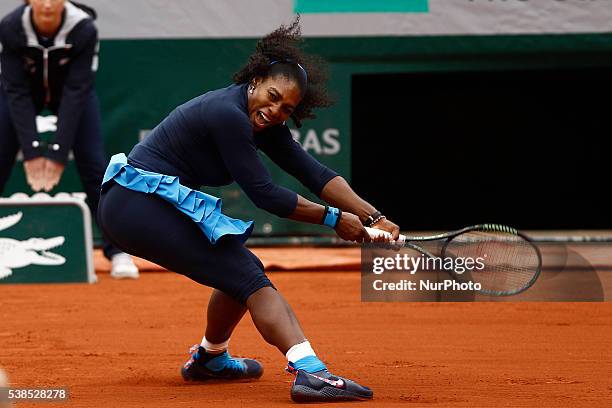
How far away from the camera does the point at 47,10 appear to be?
26.1 ft

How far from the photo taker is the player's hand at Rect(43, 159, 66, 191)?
27.3 feet

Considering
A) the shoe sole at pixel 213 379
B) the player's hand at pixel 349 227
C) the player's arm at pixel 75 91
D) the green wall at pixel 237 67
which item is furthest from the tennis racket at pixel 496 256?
the player's arm at pixel 75 91

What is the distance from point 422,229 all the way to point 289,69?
21.3ft

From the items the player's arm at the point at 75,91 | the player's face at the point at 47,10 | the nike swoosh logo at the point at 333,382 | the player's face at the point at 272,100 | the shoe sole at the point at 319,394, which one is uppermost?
the player's face at the point at 47,10

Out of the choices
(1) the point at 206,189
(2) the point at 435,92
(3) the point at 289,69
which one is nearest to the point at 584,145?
(2) the point at 435,92

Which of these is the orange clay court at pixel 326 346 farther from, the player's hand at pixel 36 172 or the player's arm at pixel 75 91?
the player's arm at pixel 75 91

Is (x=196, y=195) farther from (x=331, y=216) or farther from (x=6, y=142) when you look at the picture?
(x=6, y=142)

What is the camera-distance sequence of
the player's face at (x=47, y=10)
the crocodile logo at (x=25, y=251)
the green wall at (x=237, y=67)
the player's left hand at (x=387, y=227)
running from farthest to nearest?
the green wall at (x=237, y=67) < the crocodile logo at (x=25, y=251) < the player's face at (x=47, y=10) < the player's left hand at (x=387, y=227)

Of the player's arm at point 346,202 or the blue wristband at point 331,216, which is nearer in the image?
the blue wristband at point 331,216

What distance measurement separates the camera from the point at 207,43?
29.8 ft

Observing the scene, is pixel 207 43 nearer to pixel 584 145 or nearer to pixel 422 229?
pixel 422 229

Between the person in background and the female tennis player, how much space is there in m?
3.70

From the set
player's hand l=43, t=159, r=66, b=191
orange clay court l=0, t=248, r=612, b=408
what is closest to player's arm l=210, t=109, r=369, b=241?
orange clay court l=0, t=248, r=612, b=408

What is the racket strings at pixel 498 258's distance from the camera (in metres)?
6.41
